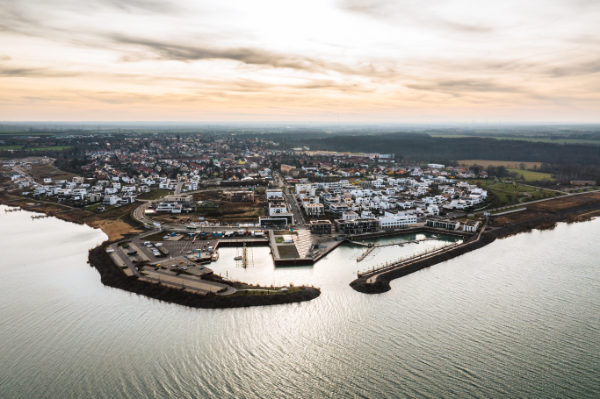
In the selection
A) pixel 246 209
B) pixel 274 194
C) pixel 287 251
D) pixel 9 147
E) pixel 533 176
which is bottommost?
pixel 287 251

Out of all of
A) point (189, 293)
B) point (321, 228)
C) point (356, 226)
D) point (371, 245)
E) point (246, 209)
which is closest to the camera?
point (189, 293)

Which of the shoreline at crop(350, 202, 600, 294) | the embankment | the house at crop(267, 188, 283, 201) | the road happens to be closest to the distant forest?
the road

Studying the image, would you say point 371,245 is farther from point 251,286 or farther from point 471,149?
point 471,149

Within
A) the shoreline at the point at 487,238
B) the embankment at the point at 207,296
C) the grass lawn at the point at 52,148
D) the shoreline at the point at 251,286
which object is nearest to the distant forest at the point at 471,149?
the shoreline at the point at 487,238

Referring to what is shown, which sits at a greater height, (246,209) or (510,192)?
(510,192)

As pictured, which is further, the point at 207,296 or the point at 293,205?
the point at 293,205

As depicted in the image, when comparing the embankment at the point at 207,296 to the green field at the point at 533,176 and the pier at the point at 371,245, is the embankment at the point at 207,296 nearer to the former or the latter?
the pier at the point at 371,245

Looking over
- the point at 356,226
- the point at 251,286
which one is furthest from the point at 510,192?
the point at 251,286

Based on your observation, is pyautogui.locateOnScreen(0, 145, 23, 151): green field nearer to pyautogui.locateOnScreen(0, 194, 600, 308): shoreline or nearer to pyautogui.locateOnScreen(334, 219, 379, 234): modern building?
pyautogui.locateOnScreen(0, 194, 600, 308): shoreline

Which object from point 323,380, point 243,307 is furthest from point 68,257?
point 323,380
